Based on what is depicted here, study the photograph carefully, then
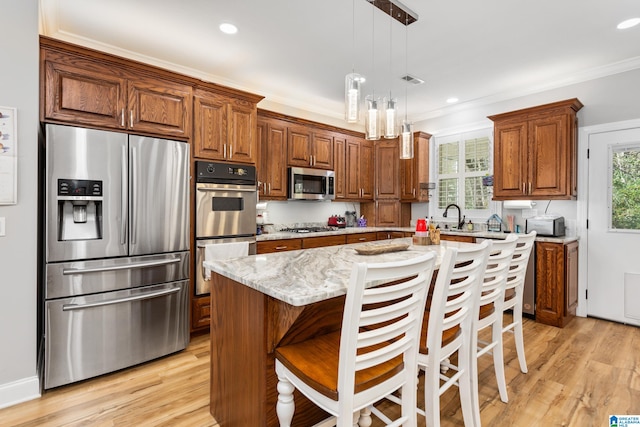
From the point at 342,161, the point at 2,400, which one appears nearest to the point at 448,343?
the point at 2,400

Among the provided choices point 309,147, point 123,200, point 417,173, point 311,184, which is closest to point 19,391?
point 123,200

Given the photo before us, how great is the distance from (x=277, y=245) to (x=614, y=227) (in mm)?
3792

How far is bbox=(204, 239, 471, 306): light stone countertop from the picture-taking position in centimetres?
124

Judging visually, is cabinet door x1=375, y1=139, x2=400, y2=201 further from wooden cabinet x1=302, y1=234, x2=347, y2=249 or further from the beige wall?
the beige wall

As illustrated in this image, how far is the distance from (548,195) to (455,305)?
10.0ft

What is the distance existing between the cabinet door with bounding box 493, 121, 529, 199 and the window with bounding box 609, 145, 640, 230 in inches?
33.6

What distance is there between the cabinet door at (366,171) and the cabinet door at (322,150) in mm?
644

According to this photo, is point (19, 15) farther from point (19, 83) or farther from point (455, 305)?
point (455, 305)

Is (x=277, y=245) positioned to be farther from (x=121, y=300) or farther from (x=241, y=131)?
(x=121, y=300)

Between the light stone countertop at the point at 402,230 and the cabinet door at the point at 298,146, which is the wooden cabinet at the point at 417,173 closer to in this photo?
the light stone countertop at the point at 402,230

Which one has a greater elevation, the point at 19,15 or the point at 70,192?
the point at 19,15

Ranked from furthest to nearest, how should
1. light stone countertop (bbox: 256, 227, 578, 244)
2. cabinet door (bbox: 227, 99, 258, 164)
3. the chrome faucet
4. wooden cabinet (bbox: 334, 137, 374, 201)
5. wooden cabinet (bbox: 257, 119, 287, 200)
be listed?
wooden cabinet (bbox: 334, 137, 374, 201) → the chrome faucet → wooden cabinet (bbox: 257, 119, 287, 200) → light stone countertop (bbox: 256, 227, 578, 244) → cabinet door (bbox: 227, 99, 258, 164)

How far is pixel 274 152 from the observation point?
13.8 ft

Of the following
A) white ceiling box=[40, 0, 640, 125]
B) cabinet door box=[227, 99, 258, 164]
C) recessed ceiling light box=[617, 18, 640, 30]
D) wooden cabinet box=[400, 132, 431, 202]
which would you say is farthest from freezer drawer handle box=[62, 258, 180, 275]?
recessed ceiling light box=[617, 18, 640, 30]
